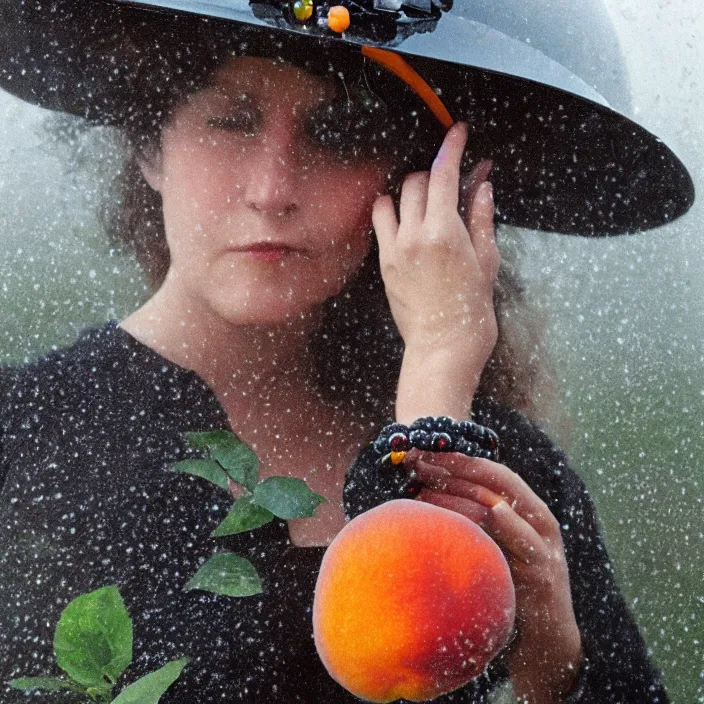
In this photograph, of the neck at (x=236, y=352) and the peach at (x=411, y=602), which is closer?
the peach at (x=411, y=602)

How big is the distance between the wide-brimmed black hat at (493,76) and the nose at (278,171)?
43mm

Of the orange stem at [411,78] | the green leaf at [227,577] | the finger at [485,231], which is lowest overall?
the green leaf at [227,577]

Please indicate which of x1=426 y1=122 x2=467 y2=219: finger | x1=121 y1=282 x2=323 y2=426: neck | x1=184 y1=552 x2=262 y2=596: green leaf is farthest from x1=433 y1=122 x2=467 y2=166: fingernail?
x1=184 y1=552 x2=262 y2=596: green leaf

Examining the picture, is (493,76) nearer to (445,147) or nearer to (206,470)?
(445,147)

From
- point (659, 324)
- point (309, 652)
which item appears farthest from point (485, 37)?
point (309, 652)

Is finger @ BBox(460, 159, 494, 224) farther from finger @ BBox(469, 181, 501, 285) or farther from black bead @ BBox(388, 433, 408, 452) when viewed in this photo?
black bead @ BBox(388, 433, 408, 452)

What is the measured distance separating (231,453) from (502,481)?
14 centimetres

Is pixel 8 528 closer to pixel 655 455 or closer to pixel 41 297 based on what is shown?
pixel 41 297

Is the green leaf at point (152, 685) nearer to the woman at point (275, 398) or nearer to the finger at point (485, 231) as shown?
the woman at point (275, 398)

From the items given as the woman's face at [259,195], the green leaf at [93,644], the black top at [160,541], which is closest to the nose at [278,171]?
the woman's face at [259,195]

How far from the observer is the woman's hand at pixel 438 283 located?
17.0 inches

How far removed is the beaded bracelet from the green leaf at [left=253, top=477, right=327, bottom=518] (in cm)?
5

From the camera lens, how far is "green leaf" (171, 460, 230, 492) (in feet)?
1.48

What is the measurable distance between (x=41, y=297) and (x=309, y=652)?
0.82 feet
